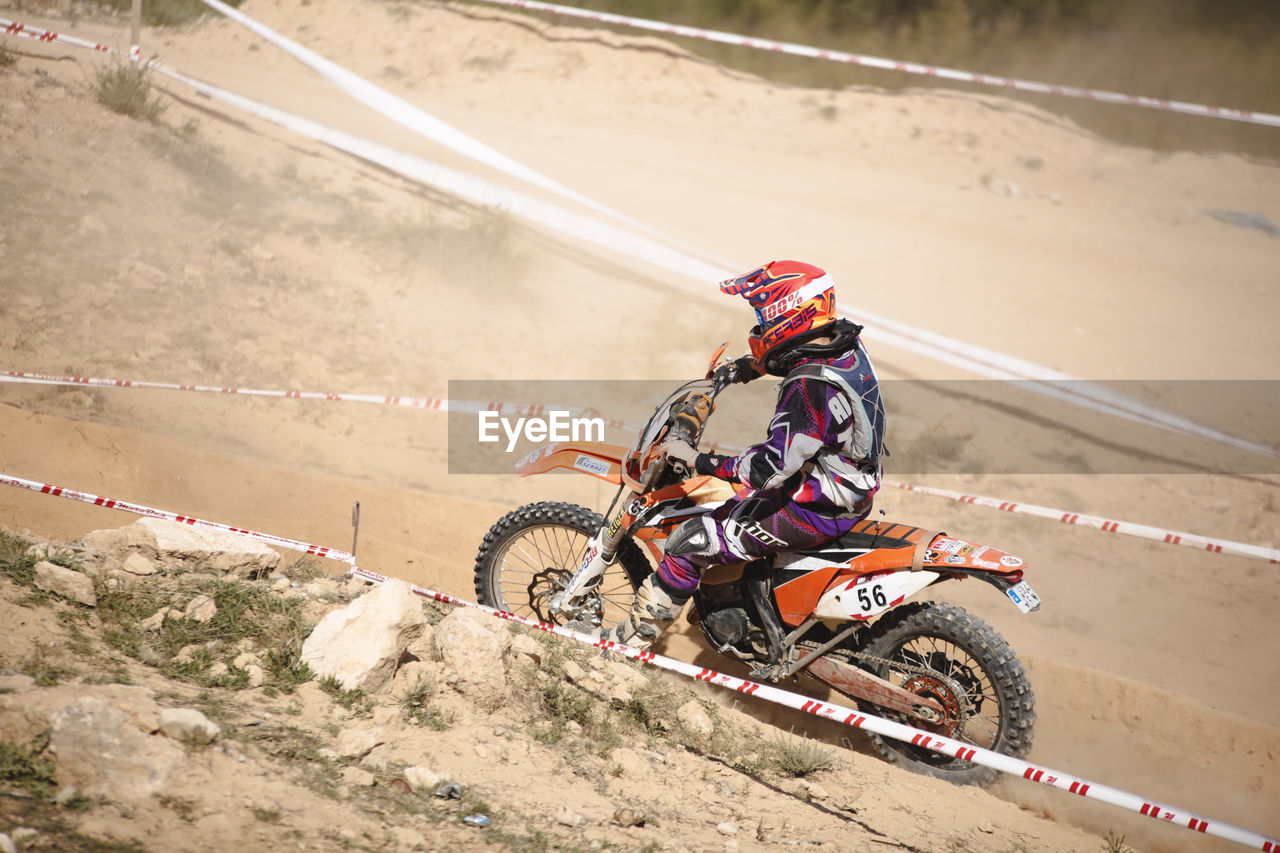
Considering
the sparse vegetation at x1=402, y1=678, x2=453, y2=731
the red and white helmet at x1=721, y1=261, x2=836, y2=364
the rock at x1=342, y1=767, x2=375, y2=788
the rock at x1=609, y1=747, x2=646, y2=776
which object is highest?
the red and white helmet at x1=721, y1=261, x2=836, y2=364

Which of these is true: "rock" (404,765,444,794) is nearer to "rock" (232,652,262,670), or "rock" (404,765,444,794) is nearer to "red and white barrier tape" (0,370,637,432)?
"rock" (232,652,262,670)

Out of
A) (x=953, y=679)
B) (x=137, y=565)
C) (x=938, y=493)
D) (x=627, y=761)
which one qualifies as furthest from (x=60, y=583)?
(x=938, y=493)

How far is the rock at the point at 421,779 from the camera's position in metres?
3.18

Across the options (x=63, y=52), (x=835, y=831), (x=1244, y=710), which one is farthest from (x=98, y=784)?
(x=63, y=52)

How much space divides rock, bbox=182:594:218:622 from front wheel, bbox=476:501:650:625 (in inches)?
55.6

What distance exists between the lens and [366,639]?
3.75 m

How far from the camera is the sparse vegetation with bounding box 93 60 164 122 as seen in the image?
36.3ft

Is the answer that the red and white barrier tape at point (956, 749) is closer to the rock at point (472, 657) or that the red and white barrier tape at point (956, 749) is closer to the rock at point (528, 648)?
the rock at point (528, 648)

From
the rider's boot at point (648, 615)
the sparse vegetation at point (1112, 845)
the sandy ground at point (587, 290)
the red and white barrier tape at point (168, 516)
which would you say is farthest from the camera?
the sandy ground at point (587, 290)

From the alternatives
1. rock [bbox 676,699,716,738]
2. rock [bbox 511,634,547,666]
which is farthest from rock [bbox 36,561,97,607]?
rock [bbox 676,699,716,738]

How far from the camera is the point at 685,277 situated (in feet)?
37.6

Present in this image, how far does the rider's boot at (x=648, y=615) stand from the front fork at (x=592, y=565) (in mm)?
118

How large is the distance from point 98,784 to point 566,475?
17.7 ft
